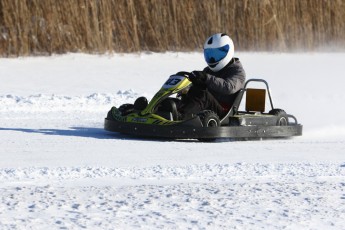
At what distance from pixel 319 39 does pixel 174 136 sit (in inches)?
435

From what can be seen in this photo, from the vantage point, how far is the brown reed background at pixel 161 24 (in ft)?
54.4

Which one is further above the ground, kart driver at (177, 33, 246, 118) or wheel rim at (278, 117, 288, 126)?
kart driver at (177, 33, 246, 118)

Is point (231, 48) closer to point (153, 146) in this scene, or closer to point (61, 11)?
point (153, 146)

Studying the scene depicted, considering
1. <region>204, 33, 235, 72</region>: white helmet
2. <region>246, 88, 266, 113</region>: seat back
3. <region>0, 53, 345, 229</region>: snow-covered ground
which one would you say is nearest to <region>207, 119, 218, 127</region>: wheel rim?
<region>0, 53, 345, 229</region>: snow-covered ground

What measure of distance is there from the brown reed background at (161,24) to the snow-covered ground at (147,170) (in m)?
1.58

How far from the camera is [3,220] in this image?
606 cm

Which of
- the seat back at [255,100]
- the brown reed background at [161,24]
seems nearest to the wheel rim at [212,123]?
the seat back at [255,100]

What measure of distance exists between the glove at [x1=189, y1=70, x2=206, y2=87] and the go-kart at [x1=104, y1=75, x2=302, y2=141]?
0.13m

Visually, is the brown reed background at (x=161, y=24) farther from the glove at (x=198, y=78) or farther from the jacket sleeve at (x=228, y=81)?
the glove at (x=198, y=78)

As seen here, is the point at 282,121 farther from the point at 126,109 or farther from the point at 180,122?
the point at 126,109

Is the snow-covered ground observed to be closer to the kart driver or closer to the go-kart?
the go-kart

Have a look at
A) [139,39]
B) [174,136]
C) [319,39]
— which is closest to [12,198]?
[174,136]

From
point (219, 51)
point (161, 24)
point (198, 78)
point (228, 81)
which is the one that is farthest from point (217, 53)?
point (161, 24)

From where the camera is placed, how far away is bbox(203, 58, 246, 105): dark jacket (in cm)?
1012
